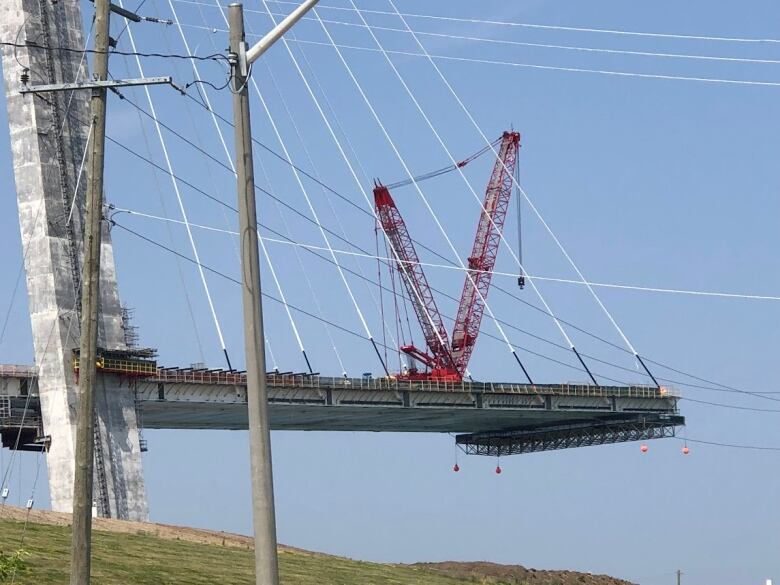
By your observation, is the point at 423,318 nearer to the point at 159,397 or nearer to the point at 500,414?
the point at 500,414

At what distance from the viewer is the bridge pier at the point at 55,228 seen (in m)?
110

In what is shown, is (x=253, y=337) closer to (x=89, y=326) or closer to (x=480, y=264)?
(x=89, y=326)

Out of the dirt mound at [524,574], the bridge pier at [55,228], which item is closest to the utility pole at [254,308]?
the dirt mound at [524,574]

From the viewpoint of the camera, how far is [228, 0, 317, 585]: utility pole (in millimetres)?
23219

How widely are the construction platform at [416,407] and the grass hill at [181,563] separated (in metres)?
37.7

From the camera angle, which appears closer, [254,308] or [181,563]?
[254,308]

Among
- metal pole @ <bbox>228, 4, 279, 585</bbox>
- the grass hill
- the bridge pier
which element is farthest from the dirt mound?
metal pole @ <bbox>228, 4, 279, 585</bbox>

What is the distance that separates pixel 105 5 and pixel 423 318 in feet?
507

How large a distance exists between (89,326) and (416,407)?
127 metres

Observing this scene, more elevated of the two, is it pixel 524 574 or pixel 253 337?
pixel 253 337

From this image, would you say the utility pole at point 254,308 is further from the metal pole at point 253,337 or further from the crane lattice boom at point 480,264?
the crane lattice boom at point 480,264

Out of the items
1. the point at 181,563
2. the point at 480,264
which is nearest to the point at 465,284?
the point at 480,264

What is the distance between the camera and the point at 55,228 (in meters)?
111

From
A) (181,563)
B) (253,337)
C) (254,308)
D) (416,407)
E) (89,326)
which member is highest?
(416,407)
